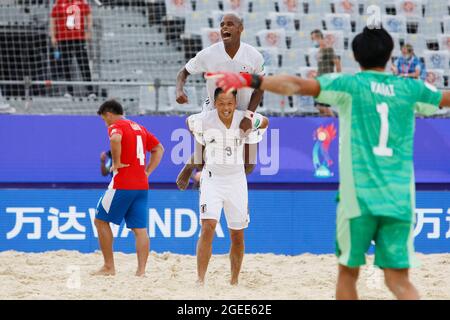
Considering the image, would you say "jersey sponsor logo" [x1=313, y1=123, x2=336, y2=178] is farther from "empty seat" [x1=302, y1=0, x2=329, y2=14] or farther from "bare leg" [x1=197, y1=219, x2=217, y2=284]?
"bare leg" [x1=197, y1=219, x2=217, y2=284]

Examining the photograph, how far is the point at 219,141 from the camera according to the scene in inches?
290

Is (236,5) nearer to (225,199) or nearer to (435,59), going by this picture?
(435,59)

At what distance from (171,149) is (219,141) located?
11.9 feet

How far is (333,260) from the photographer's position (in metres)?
10.0

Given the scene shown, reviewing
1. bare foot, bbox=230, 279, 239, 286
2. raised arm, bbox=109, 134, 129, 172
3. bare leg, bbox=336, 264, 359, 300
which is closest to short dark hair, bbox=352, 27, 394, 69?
bare leg, bbox=336, 264, 359, 300

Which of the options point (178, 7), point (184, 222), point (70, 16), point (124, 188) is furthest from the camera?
point (178, 7)

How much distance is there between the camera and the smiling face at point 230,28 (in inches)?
287

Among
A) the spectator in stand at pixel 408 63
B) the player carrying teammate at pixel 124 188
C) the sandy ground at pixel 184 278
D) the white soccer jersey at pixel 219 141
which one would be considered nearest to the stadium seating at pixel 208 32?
the spectator in stand at pixel 408 63

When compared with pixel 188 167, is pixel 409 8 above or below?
above

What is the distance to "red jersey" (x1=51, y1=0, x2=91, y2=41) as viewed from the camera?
12.4 meters

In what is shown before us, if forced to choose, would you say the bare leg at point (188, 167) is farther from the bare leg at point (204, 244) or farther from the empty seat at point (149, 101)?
the empty seat at point (149, 101)

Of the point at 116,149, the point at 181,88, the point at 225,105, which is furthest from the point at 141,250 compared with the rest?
the point at 225,105
